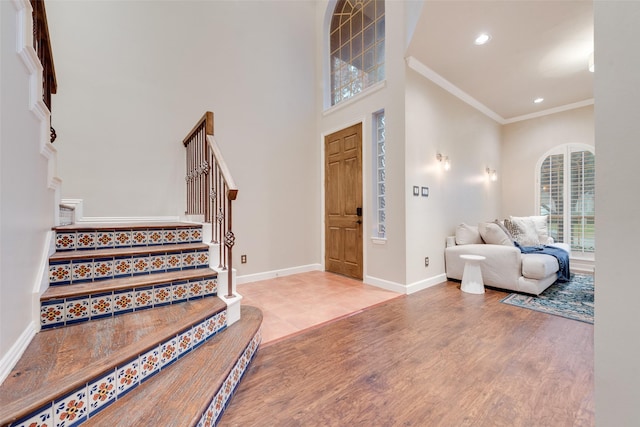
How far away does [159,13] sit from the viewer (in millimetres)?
3236

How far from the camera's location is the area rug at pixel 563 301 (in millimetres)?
2634

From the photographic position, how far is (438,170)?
12.4 ft

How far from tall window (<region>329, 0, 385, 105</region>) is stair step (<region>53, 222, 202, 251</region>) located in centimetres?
320

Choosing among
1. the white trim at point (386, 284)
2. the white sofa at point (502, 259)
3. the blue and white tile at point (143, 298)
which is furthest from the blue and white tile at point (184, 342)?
the white sofa at point (502, 259)

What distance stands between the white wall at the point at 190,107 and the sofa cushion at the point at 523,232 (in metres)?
3.06

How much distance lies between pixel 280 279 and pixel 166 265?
206cm

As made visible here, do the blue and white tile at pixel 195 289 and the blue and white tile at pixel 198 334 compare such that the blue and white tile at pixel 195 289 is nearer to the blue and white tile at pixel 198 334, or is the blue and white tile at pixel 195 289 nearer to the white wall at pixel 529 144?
the blue and white tile at pixel 198 334

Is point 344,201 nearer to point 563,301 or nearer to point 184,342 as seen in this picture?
point 563,301

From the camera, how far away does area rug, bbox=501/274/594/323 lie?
2634mm

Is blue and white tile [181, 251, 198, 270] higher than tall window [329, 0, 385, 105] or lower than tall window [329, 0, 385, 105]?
lower

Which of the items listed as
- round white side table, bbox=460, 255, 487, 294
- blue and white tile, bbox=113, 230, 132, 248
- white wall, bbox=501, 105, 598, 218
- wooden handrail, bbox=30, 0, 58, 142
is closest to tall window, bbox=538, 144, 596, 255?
white wall, bbox=501, 105, 598, 218

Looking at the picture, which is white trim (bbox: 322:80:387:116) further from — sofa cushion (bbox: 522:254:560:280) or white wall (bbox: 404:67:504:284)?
sofa cushion (bbox: 522:254:560:280)

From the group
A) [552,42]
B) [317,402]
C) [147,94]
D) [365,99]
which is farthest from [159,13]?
[552,42]

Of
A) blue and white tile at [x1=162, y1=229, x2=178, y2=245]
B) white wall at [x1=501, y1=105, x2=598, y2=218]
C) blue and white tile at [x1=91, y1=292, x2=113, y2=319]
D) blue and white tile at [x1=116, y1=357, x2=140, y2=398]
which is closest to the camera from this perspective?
blue and white tile at [x1=116, y1=357, x2=140, y2=398]
